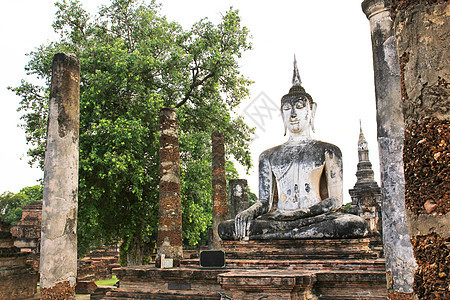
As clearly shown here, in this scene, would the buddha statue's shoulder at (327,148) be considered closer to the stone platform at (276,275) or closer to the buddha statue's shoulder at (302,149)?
the buddha statue's shoulder at (302,149)

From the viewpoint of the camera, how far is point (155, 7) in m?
16.2

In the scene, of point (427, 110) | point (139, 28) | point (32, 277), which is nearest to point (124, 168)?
point (32, 277)

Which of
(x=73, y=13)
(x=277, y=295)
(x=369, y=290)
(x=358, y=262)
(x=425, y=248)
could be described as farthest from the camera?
(x=73, y=13)

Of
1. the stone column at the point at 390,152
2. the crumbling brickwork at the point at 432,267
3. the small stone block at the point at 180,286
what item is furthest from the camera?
the small stone block at the point at 180,286

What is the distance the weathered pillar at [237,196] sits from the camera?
15836 millimetres

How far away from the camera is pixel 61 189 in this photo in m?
7.11

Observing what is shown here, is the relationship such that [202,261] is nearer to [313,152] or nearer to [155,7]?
[313,152]

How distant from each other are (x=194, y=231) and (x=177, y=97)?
455 cm

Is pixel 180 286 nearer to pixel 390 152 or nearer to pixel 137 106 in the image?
pixel 390 152

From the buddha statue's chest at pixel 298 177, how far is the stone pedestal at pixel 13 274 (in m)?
6.73

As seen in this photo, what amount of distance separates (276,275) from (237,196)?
10.8 m

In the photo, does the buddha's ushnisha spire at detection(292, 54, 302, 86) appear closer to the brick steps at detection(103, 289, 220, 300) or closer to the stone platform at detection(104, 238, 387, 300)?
the stone platform at detection(104, 238, 387, 300)

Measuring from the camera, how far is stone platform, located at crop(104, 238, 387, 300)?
5.20 metres

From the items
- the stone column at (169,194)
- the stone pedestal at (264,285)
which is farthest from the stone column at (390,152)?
the stone column at (169,194)
